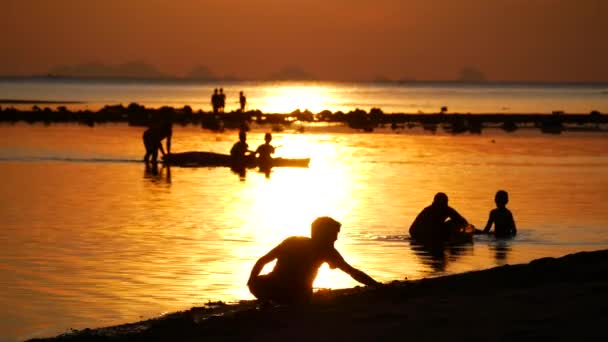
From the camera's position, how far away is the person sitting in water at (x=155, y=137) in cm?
4078

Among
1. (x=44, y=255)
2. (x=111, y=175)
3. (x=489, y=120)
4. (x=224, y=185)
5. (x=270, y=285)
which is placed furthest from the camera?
(x=489, y=120)

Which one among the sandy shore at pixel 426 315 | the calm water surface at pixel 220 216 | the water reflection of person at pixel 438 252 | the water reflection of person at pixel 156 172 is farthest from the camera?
the water reflection of person at pixel 156 172

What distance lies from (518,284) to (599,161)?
3299 cm

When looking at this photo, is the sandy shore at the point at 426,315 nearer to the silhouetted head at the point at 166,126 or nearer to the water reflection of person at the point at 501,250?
the water reflection of person at the point at 501,250

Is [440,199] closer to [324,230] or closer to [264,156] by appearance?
[324,230]

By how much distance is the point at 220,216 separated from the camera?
2723 cm

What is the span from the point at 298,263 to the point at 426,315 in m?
1.57

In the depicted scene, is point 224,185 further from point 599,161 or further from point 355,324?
point 355,324

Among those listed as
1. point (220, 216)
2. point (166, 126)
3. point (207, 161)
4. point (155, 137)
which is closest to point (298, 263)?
point (220, 216)

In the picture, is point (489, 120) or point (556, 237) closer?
point (556, 237)

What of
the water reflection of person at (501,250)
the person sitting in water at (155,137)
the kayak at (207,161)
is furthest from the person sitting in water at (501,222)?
the person sitting in water at (155,137)

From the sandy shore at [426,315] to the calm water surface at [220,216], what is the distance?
2174mm

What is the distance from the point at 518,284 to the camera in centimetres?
1454

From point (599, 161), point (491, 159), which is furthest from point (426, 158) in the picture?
point (599, 161)
